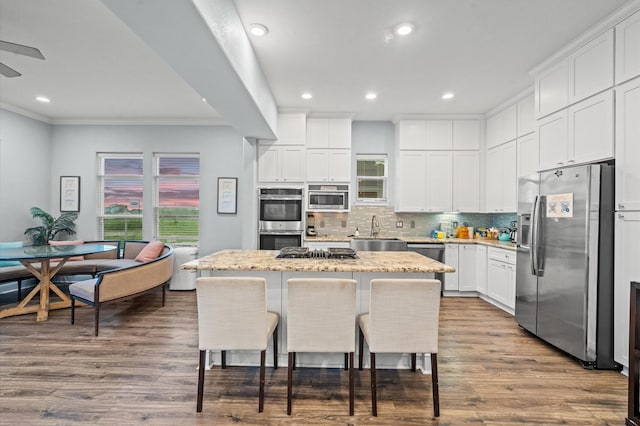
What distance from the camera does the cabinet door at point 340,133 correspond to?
195 inches

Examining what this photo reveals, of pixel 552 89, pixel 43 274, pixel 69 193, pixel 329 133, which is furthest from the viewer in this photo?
pixel 69 193

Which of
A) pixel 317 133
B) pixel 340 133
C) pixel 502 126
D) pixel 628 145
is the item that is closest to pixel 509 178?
pixel 502 126

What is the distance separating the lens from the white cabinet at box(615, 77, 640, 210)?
7.68 ft

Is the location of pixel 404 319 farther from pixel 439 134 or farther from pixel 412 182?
pixel 439 134

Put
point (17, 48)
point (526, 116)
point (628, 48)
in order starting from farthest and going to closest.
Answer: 1. point (526, 116)
2. point (17, 48)
3. point (628, 48)

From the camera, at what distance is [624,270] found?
245 centimetres

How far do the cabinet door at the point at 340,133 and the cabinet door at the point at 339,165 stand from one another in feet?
0.33

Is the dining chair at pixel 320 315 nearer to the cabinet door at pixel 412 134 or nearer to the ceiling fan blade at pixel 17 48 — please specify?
the ceiling fan blade at pixel 17 48

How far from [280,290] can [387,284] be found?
97 cm

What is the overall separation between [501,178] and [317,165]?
282cm

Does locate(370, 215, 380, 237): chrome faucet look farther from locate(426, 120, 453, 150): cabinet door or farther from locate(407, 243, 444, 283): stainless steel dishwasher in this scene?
locate(426, 120, 453, 150): cabinet door

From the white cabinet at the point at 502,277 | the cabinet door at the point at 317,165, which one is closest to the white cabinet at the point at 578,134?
the white cabinet at the point at 502,277


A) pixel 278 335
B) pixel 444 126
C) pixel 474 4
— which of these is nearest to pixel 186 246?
pixel 278 335

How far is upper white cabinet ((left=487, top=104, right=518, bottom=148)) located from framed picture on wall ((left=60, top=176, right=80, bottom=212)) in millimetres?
7175
